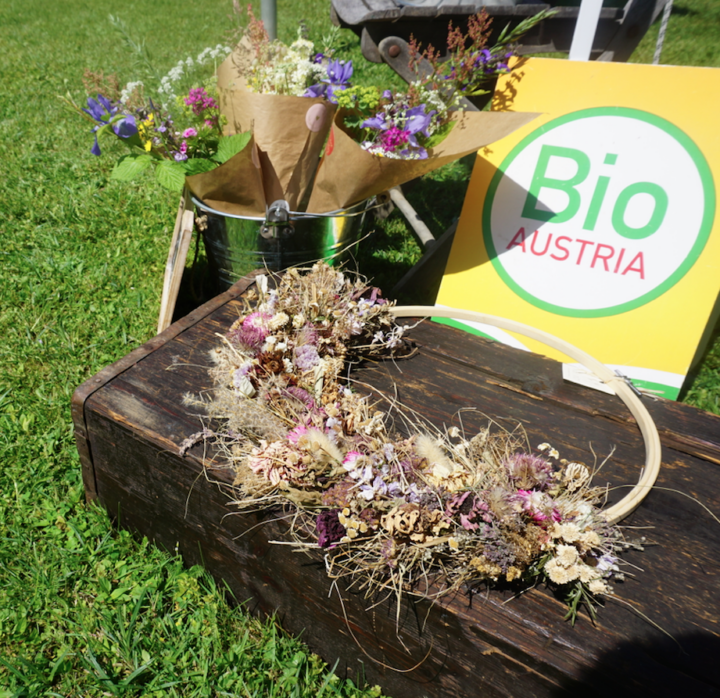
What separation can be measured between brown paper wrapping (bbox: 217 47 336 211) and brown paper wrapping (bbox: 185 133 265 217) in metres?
0.08

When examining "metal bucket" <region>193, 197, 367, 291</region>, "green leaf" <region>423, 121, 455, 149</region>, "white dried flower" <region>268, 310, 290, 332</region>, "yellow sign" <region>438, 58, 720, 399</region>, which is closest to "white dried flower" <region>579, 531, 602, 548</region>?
"white dried flower" <region>268, 310, 290, 332</region>

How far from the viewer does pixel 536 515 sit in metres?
1.05

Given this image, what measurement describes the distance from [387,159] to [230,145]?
0.55 meters

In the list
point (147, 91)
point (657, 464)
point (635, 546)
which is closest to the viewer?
point (635, 546)

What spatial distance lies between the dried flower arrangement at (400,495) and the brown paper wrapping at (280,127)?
835mm

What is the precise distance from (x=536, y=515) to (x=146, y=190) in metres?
3.30

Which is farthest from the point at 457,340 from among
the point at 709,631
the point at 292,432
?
the point at 709,631

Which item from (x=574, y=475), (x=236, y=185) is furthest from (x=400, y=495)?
(x=236, y=185)

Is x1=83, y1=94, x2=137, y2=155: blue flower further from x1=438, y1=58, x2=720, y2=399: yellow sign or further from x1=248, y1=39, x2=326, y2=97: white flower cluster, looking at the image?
x1=438, y1=58, x2=720, y2=399: yellow sign

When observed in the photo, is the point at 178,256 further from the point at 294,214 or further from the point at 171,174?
the point at 294,214

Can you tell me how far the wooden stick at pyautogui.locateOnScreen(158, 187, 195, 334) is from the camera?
7.07 ft

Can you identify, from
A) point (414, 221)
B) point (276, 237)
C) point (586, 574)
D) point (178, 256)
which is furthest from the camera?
point (414, 221)

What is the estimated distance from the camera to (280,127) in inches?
73.8

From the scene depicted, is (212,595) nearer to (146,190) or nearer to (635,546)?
(635,546)
